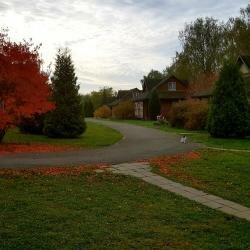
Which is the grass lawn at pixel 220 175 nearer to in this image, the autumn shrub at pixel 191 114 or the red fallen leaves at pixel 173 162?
the red fallen leaves at pixel 173 162

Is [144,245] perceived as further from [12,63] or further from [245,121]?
[245,121]

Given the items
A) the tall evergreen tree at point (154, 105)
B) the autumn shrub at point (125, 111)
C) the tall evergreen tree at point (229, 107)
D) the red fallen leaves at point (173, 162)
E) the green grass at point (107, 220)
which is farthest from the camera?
the autumn shrub at point (125, 111)

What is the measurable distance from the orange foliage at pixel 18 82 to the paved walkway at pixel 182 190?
7.96 metres

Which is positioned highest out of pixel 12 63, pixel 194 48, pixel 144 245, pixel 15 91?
pixel 194 48

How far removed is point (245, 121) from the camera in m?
26.7

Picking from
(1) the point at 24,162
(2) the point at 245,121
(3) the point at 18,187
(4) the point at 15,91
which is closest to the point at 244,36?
(2) the point at 245,121

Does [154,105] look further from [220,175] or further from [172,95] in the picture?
[220,175]

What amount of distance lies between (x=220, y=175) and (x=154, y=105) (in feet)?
159

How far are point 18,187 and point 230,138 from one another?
18581 mm

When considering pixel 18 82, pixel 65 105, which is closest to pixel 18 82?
pixel 18 82

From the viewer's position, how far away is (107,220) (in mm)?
7766

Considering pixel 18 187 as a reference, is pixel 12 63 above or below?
above

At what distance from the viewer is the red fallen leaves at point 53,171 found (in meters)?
12.6

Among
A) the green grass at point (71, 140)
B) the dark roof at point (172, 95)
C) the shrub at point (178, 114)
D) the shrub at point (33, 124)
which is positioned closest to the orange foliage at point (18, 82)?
the green grass at point (71, 140)
